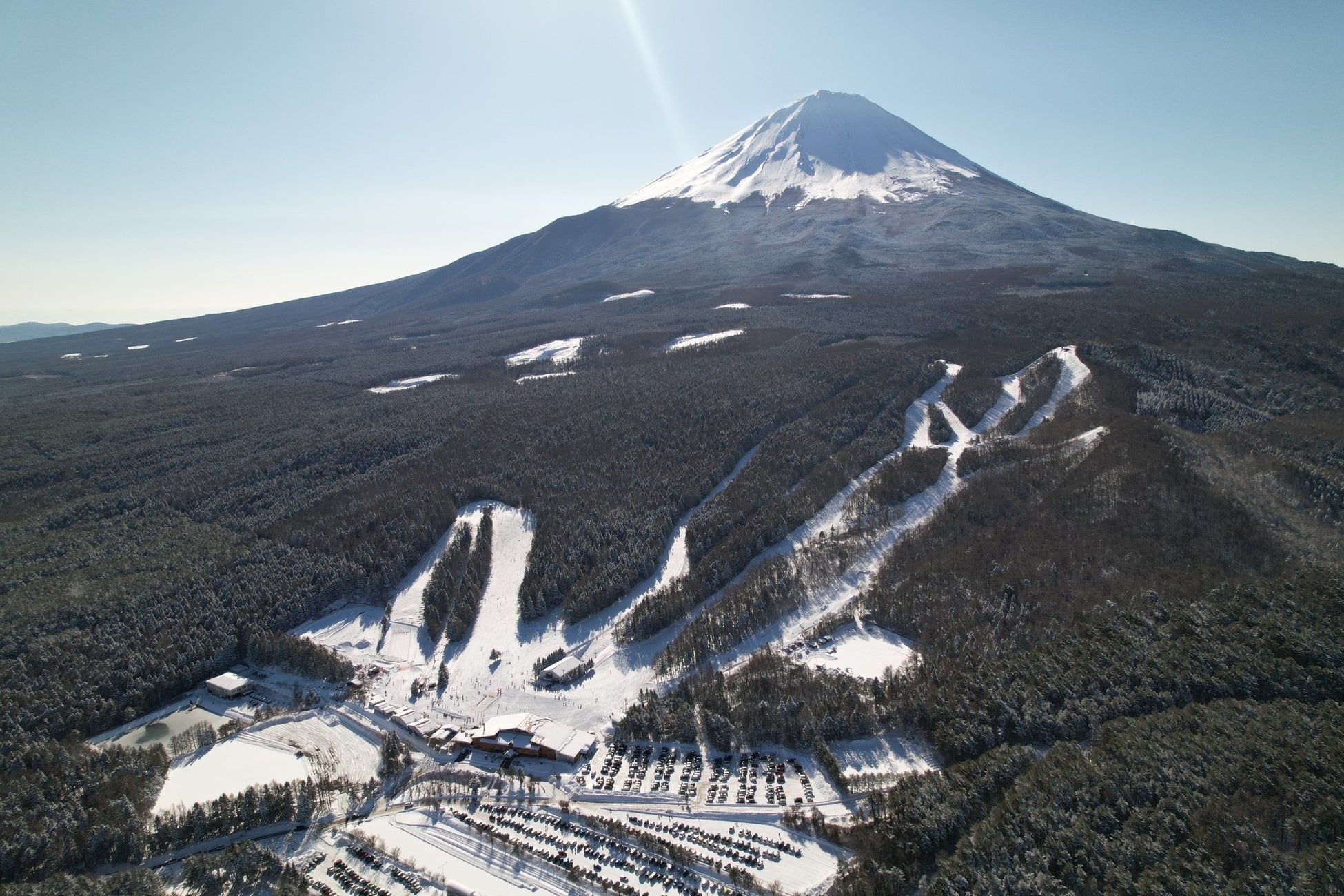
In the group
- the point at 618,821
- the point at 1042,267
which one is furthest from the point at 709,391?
the point at 1042,267

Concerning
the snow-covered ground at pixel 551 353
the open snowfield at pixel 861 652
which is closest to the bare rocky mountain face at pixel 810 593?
the open snowfield at pixel 861 652

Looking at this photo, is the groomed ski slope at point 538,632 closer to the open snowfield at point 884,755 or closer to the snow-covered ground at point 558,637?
the snow-covered ground at point 558,637

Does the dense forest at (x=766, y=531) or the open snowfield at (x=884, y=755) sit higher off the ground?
the dense forest at (x=766, y=531)

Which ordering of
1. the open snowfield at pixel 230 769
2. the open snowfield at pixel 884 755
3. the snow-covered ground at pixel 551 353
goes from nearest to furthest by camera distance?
the open snowfield at pixel 884 755 → the open snowfield at pixel 230 769 → the snow-covered ground at pixel 551 353

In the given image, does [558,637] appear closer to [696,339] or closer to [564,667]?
[564,667]

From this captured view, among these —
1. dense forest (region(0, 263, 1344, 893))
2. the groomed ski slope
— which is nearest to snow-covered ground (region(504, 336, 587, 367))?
dense forest (region(0, 263, 1344, 893))

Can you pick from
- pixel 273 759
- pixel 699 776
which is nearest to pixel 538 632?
pixel 273 759
